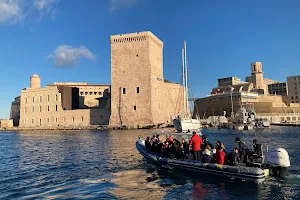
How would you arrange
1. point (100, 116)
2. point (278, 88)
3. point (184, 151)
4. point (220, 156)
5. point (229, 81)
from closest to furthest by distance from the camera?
point (220, 156), point (184, 151), point (100, 116), point (229, 81), point (278, 88)

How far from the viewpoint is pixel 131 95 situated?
5406cm

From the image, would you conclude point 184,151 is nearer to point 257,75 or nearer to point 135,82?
point 135,82

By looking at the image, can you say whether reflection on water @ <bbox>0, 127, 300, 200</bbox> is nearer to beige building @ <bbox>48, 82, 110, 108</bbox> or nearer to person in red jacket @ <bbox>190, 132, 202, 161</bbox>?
person in red jacket @ <bbox>190, 132, 202, 161</bbox>

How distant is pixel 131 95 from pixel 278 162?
44.5m

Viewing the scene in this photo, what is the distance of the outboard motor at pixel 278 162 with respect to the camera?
1029cm

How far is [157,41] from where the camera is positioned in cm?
5934

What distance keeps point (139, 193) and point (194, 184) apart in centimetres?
233

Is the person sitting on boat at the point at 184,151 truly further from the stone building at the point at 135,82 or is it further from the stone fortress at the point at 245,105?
the stone fortress at the point at 245,105

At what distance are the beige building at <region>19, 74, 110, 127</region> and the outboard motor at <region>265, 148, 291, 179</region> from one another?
4921cm

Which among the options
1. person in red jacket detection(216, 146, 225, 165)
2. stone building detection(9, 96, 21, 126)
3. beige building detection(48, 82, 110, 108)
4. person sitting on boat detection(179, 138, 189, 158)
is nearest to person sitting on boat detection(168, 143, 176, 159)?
person sitting on boat detection(179, 138, 189, 158)

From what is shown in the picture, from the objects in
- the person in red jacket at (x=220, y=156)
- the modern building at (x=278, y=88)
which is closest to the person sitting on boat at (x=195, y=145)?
the person in red jacket at (x=220, y=156)

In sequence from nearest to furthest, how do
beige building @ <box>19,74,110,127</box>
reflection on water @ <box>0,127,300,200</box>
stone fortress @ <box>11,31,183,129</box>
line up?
1. reflection on water @ <box>0,127,300,200</box>
2. stone fortress @ <box>11,31,183,129</box>
3. beige building @ <box>19,74,110,127</box>

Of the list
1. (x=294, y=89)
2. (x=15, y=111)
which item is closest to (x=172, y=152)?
(x=15, y=111)

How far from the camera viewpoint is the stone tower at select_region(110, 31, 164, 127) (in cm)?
5303
